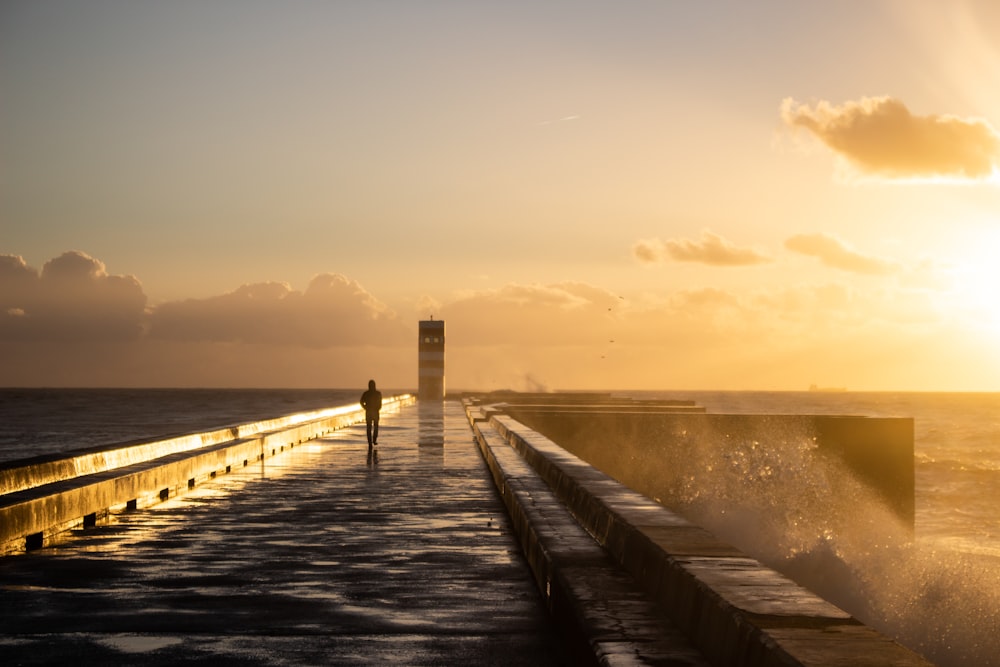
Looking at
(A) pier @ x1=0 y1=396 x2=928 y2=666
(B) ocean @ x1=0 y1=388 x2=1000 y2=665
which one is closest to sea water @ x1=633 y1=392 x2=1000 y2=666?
(B) ocean @ x1=0 y1=388 x2=1000 y2=665

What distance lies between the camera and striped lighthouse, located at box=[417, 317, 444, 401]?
278ft

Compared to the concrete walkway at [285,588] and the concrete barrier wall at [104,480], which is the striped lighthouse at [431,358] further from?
the concrete walkway at [285,588]

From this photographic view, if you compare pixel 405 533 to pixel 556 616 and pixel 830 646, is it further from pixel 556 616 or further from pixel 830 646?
pixel 830 646

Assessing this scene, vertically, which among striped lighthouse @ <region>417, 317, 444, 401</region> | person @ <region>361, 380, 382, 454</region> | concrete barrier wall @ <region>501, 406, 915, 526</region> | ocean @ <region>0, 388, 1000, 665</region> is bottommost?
ocean @ <region>0, 388, 1000, 665</region>

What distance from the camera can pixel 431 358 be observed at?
84500 millimetres

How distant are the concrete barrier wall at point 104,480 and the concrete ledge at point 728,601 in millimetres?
5240

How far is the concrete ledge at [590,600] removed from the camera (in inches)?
213

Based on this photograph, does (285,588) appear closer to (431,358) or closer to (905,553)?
(905,553)

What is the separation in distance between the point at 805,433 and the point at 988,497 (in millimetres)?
25886

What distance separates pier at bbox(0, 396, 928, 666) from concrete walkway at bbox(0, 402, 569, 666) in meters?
0.02

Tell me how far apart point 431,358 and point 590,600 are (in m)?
78.1

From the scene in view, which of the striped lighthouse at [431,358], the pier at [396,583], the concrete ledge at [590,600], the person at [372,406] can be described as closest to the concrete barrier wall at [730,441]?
the person at [372,406]

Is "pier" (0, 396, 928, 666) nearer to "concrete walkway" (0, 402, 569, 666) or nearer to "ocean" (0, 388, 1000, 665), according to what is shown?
"concrete walkway" (0, 402, 569, 666)

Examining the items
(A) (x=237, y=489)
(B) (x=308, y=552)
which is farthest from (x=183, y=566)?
(A) (x=237, y=489)
